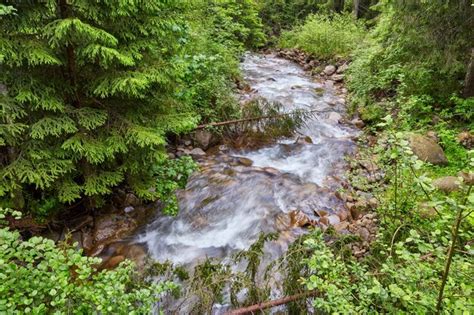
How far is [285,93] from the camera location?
11.0 metres

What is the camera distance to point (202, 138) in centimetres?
709

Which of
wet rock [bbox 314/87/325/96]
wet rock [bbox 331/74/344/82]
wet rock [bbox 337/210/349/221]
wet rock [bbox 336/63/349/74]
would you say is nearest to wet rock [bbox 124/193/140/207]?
wet rock [bbox 337/210/349/221]

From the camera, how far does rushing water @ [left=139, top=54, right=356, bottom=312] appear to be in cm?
479

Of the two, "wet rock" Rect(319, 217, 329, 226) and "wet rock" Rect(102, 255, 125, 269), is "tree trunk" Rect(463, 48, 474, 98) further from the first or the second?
"wet rock" Rect(102, 255, 125, 269)

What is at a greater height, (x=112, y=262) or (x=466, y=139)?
(x=466, y=139)

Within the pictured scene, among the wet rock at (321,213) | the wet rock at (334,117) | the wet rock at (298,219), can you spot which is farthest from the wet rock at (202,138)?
the wet rock at (334,117)

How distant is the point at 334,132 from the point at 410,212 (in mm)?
4458

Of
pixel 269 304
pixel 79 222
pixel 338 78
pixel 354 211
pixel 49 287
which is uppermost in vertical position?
pixel 49 287

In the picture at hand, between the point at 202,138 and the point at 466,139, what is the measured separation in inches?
204

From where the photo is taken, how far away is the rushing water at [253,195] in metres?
4.79

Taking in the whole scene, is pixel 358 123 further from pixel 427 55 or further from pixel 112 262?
pixel 112 262

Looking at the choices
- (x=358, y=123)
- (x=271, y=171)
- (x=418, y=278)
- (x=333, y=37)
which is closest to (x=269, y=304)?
(x=418, y=278)

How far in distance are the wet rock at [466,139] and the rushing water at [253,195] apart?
210cm

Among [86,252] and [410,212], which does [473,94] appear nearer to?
[410,212]
